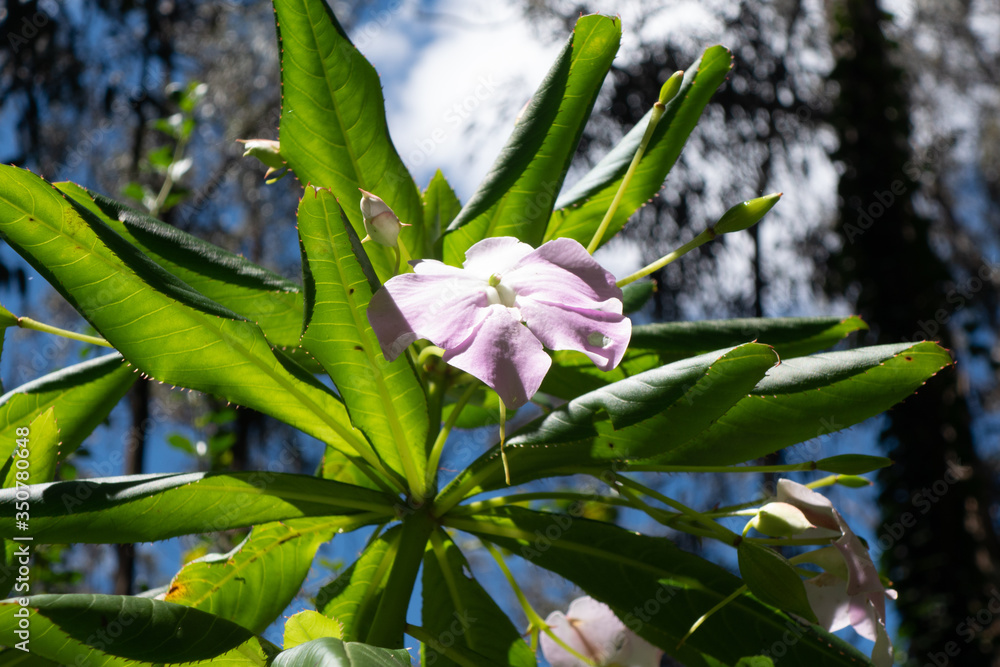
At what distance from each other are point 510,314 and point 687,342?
1.43 ft

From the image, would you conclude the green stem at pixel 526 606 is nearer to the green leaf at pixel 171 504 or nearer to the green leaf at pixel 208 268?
the green leaf at pixel 171 504

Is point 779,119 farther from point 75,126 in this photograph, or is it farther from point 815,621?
point 815,621

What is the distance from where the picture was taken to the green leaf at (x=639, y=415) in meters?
0.67

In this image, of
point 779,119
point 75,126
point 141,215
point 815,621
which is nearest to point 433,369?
point 141,215

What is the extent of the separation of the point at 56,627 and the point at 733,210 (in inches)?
32.8

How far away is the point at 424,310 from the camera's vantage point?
0.71 meters

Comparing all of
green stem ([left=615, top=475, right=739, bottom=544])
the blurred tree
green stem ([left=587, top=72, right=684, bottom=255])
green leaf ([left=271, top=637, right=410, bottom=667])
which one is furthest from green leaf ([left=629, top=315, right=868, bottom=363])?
the blurred tree

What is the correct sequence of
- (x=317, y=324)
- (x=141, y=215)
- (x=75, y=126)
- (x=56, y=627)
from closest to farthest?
(x=56, y=627)
(x=317, y=324)
(x=141, y=215)
(x=75, y=126)

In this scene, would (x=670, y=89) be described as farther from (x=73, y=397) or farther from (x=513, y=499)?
(x=73, y=397)

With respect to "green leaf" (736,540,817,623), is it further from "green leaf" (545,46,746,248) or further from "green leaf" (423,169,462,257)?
"green leaf" (423,169,462,257)

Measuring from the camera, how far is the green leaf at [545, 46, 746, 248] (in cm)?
108

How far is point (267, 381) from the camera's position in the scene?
2.71ft

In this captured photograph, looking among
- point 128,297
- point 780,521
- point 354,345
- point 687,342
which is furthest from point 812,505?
point 128,297

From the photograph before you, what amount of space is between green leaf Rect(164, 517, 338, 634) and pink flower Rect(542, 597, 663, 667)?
378mm
